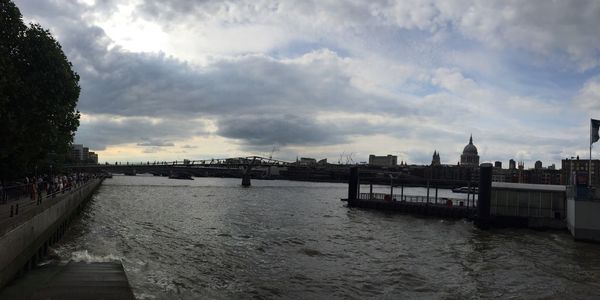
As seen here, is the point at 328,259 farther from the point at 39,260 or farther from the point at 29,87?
the point at 29,87

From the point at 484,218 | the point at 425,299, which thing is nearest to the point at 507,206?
the point at 484,218

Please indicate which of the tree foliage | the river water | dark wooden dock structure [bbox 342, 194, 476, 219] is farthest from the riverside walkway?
dark wooden dock structure [bbox 342, 194, 476, 219]

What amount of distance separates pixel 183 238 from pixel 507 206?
142ft

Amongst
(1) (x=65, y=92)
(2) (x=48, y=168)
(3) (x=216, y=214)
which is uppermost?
(1) (x=65, y=92)

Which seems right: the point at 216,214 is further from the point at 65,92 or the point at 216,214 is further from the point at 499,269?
the point at 499,269

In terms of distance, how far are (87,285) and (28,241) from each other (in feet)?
24.0

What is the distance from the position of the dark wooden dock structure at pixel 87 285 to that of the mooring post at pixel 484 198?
47.2 m

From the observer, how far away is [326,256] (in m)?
32.8

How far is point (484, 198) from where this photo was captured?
57250mm

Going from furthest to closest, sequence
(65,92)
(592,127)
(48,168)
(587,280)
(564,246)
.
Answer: (48,168), (592,127), (564,246), (65,92), (587,280)

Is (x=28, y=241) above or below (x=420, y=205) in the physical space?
above

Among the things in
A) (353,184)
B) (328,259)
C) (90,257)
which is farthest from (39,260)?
(353,184)

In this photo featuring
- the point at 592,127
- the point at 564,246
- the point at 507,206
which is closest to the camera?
the point at 564,246

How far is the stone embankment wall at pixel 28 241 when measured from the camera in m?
18.9
